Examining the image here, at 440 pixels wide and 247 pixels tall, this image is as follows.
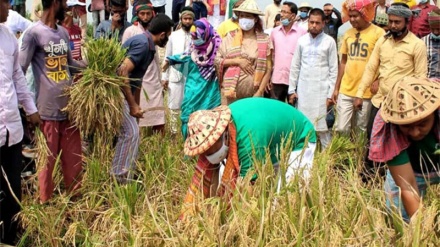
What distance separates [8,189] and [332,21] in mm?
5361

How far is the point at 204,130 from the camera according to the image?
111 inches

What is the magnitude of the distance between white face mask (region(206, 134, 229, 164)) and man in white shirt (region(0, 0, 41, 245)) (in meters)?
1.01

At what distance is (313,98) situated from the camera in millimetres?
5355

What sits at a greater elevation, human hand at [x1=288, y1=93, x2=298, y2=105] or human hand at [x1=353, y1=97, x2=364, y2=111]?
human hand at [x1=353, y1=97, x2=364, y2=111]

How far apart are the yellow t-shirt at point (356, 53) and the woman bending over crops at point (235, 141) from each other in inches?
82.6

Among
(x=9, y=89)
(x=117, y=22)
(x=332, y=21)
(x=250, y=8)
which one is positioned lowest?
(x=9, y=89)

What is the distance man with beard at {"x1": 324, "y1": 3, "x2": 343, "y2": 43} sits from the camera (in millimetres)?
7736

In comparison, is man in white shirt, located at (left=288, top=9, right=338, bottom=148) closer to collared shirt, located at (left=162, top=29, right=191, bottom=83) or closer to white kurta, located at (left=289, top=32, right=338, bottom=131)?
white kurta, located at (left=289, top=32, right=338, bottom=131)

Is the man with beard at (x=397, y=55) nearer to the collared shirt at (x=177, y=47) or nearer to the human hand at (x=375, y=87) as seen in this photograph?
the human hand at (x=375, y=87)

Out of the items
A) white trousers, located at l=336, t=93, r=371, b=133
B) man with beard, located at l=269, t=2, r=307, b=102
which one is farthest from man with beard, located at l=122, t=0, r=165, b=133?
white trousers, located at l=336, t=93, r=371, b=133

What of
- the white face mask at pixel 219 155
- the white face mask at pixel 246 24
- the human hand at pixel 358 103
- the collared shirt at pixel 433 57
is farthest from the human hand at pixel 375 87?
the white face mask at pixel 219 155

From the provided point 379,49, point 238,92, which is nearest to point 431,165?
point 379,49

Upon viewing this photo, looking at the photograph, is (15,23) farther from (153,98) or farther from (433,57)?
(433,57)

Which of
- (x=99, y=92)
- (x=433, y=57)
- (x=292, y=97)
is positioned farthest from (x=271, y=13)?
(x=99, y=92)
